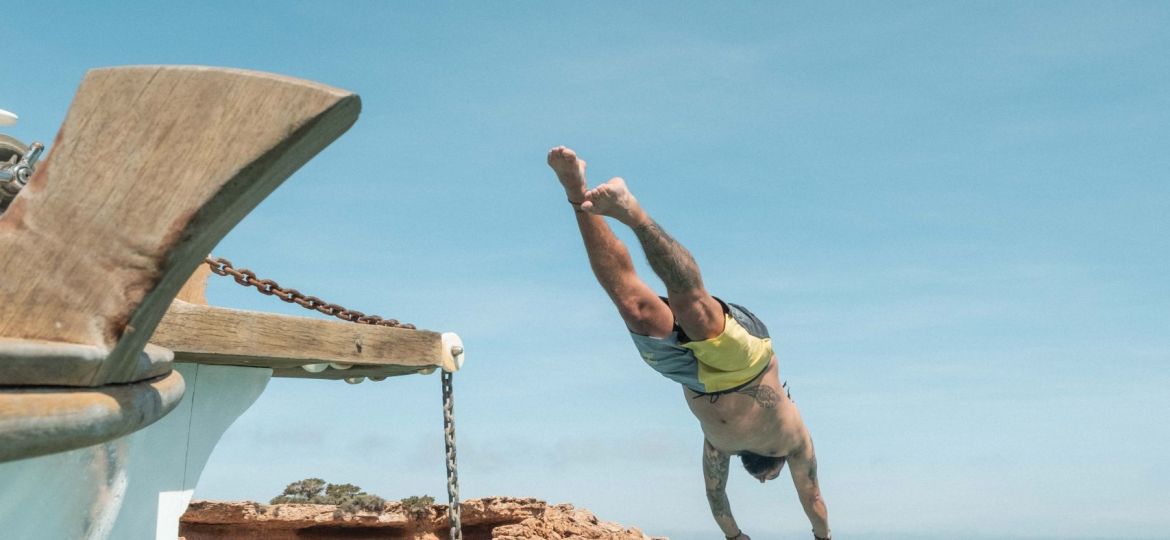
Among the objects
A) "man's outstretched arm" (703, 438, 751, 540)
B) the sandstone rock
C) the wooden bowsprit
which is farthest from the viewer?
the sandstone rock

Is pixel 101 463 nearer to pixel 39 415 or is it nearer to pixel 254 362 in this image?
pixel 39 415

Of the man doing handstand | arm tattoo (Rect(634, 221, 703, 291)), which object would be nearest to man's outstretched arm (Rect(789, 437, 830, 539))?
the man doing handstand

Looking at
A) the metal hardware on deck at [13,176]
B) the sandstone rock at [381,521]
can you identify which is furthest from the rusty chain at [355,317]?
the sandstone rock at [381,521]

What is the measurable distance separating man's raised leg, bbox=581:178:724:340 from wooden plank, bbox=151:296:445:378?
103 cm

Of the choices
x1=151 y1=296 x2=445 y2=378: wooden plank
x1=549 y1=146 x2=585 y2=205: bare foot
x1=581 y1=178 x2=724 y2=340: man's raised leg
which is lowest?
x1=151 y1=296 x2=445 y2=378: wooden plank

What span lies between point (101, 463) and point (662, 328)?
147 inches

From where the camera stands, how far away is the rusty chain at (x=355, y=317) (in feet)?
14.7

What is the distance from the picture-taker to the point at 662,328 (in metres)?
5.62

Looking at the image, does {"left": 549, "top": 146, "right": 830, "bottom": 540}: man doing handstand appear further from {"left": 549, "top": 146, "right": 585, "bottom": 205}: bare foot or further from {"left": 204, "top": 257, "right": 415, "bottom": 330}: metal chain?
{"left": 204, "top": 257, "right": 415, "bottom": 330}: metal chain

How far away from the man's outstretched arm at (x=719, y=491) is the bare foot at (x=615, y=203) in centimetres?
284

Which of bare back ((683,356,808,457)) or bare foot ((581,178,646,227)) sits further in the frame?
bare back ((683,356,808,457))

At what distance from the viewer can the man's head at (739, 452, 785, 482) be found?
22.6 feet

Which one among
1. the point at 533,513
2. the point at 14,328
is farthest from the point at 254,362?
the point at 533,513

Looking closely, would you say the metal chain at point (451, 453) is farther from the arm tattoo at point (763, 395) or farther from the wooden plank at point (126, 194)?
the wooden plank at point (126, 194)
